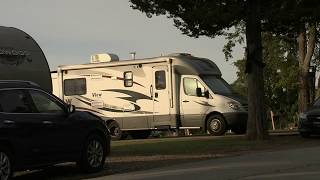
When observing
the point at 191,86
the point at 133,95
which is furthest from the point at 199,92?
the point at 133,95

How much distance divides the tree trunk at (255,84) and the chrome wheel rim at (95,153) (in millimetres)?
8059

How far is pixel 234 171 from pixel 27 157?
3.93 metres

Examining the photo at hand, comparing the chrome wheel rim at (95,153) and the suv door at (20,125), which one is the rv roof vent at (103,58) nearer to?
the chrome wheel rim at (95,153)

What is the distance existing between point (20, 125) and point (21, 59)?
475 cm

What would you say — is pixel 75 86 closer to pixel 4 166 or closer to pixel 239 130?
pixel 239 130

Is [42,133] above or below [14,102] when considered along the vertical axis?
below

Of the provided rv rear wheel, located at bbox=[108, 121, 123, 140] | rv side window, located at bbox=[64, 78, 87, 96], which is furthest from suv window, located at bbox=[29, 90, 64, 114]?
rv side window, located at bbox=[64, 78, 87, 96]

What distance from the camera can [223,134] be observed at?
2458 cm

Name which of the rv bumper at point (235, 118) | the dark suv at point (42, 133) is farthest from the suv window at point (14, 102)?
the rv bumper at point (235, 118)

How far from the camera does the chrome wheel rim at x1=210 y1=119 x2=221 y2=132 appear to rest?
80.2ft

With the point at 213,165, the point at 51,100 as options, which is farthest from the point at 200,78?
the point at 51,100

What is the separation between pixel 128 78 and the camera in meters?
26.4

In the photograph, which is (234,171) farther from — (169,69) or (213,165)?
(169,69)

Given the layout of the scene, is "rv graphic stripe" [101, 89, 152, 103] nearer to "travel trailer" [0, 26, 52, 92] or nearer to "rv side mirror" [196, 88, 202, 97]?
"rv side mirror" [196, 88, 202, 97]
